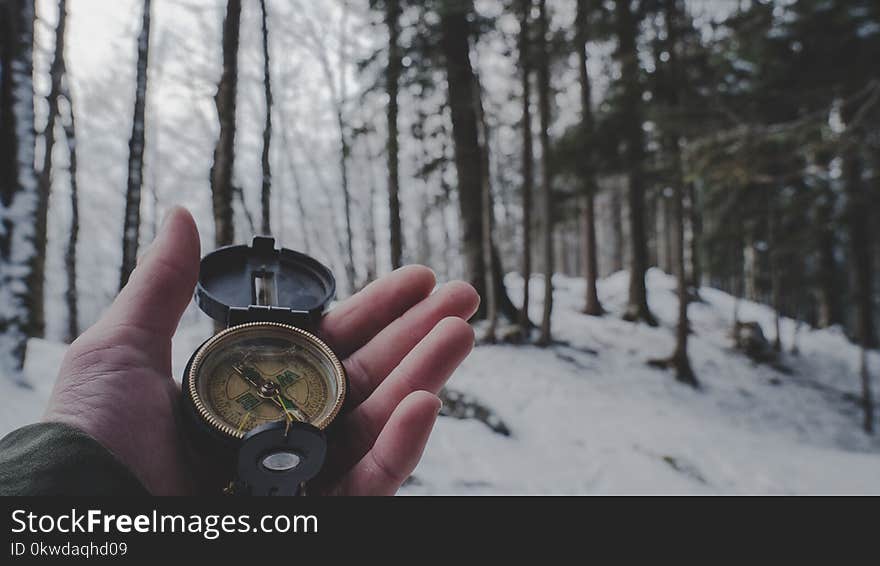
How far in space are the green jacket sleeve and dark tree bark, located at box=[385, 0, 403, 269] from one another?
874 cm

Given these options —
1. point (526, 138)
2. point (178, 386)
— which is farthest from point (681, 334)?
point (178, 386)

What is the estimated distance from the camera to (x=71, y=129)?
1047cm

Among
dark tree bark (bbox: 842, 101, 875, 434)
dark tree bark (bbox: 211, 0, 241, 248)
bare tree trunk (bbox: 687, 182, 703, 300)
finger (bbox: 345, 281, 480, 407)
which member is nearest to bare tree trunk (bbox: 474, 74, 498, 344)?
dark tree bark (bbox: 211, 0, 241, 248)

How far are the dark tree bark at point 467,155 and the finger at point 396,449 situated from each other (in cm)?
831

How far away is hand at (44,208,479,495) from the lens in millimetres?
1495

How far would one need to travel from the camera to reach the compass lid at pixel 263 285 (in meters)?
1.85

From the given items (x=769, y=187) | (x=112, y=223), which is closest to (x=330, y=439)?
(x=769, y=187)

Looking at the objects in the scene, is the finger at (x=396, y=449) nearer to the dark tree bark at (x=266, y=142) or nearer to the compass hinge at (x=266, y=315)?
the compass hinge at (x=266, y=315)

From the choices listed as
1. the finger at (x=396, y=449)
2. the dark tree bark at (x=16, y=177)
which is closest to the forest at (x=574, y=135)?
the dark tree bark at (x=16, y=177)

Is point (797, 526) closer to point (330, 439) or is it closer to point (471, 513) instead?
point (471, 513)

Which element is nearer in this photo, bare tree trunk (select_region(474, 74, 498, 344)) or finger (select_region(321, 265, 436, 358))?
finger (select_region(321, 265, 436, 358))

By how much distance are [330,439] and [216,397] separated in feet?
1.25

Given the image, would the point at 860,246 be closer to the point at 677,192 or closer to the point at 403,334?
the point at 677,192

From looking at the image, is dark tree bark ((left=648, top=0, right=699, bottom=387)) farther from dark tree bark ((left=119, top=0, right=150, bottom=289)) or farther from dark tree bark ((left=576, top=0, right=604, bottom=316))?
dark tree bark ((left=119, top=0, right=150, bottom=289))
